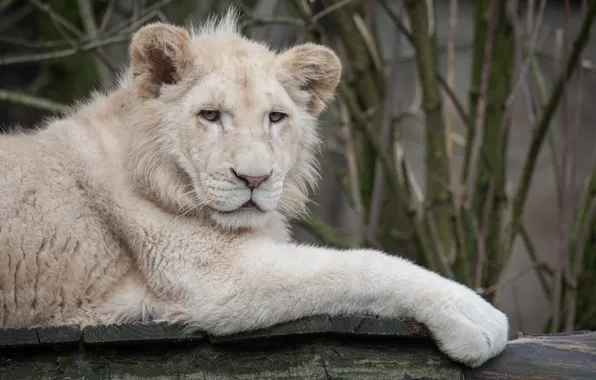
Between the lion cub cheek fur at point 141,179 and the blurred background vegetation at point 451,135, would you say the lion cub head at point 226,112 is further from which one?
the blurred background vegetation at point 451,135

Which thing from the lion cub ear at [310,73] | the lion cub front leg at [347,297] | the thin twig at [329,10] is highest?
the thin twig at [329,10]

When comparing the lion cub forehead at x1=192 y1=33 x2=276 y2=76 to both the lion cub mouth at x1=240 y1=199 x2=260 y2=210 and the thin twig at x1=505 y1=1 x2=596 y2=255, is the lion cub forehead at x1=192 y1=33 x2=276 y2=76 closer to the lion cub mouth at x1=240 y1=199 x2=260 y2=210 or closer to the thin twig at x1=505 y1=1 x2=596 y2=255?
the lion cub mouth at x1=240 y1=199 x2=260 y2=210

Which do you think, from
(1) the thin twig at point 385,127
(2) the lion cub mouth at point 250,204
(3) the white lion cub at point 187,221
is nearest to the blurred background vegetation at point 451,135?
(1) the thin twig at point 385,127

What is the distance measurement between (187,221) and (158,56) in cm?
77

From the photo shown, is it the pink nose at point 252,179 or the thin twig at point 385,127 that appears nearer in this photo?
the pink nose at point 252,179

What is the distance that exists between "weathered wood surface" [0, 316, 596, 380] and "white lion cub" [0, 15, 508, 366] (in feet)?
0.26

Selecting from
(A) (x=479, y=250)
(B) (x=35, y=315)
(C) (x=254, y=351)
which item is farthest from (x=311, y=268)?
(A) (x=479, y=250)

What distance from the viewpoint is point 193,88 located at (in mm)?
4176

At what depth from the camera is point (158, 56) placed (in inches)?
165

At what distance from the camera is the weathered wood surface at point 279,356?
3.70m

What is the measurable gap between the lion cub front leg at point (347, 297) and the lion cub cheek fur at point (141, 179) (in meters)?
0.15

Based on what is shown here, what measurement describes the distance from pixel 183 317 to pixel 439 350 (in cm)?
107

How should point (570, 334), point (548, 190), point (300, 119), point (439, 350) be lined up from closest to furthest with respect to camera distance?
point (439, 350) → point (570, 334) → point (300, 119) → point (548, 190)

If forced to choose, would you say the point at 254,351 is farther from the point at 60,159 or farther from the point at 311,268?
the point at 60,159
